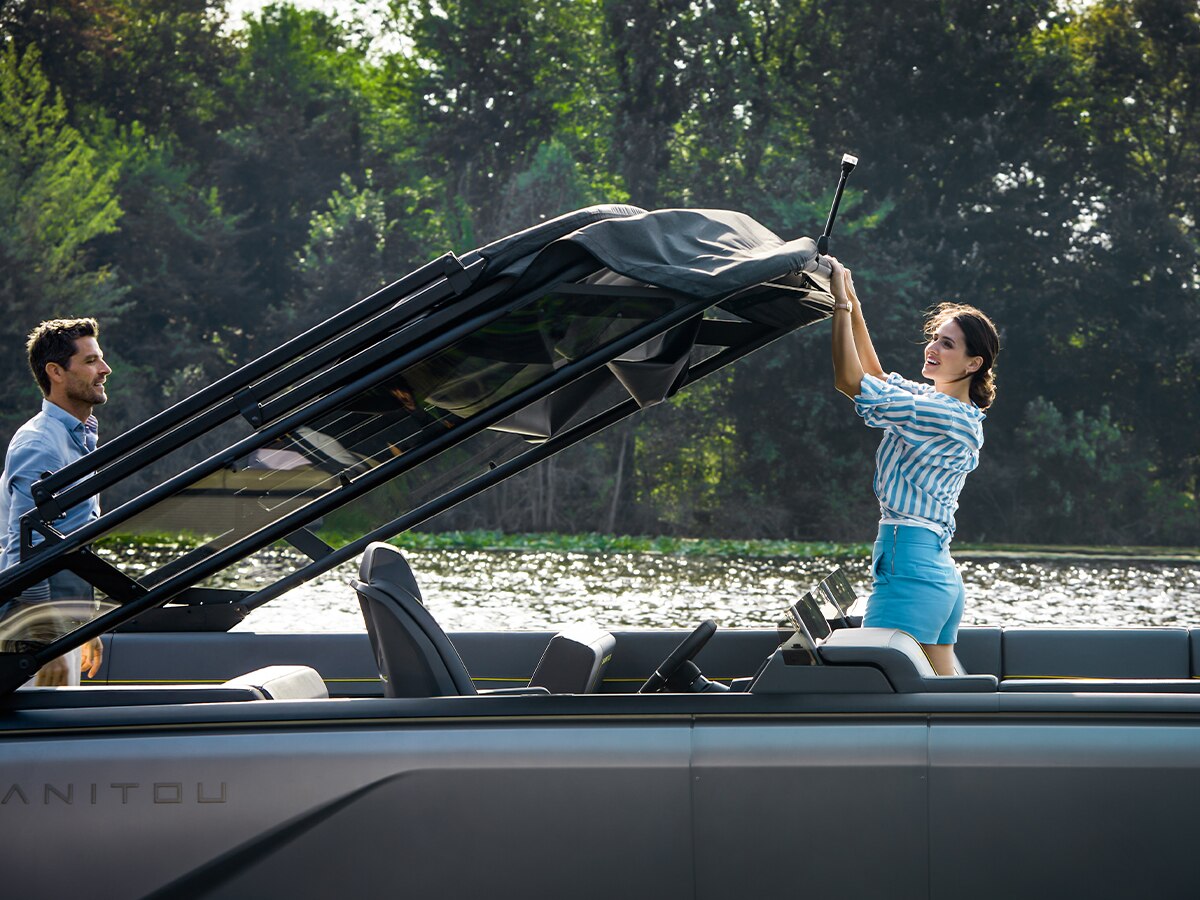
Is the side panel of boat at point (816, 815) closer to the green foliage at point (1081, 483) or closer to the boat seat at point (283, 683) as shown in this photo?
the boat seat at point (283, 683)

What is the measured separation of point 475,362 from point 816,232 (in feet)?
87.3

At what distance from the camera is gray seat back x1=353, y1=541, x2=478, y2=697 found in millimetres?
3025

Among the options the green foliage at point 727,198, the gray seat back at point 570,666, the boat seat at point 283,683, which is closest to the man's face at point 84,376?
the boat seat at point 283,683

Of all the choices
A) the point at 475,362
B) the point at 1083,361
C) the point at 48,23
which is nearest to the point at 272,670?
the point at 475,362

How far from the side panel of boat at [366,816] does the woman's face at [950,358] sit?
1.40 metres

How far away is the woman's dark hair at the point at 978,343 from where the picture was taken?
140 inches

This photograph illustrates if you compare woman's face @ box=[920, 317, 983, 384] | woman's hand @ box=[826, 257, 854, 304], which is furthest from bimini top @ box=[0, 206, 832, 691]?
woman's face @ box=[920, 317, 983, 384]

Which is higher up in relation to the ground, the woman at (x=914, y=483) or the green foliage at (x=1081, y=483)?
the woman at (x=914, y=483)

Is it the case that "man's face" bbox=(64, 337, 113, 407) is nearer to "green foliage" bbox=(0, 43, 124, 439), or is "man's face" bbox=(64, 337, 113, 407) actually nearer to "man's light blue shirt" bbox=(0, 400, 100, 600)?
"man's light blue shirt" bbox=(0, 400, 100, 600)

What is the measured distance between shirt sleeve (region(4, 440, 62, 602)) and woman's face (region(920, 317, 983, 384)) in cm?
253

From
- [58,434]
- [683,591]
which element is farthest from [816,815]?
[683,591]

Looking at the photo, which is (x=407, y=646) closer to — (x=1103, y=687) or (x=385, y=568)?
(x=385, y=568)

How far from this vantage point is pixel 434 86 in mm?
35625

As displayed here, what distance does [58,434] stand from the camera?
4008mm
